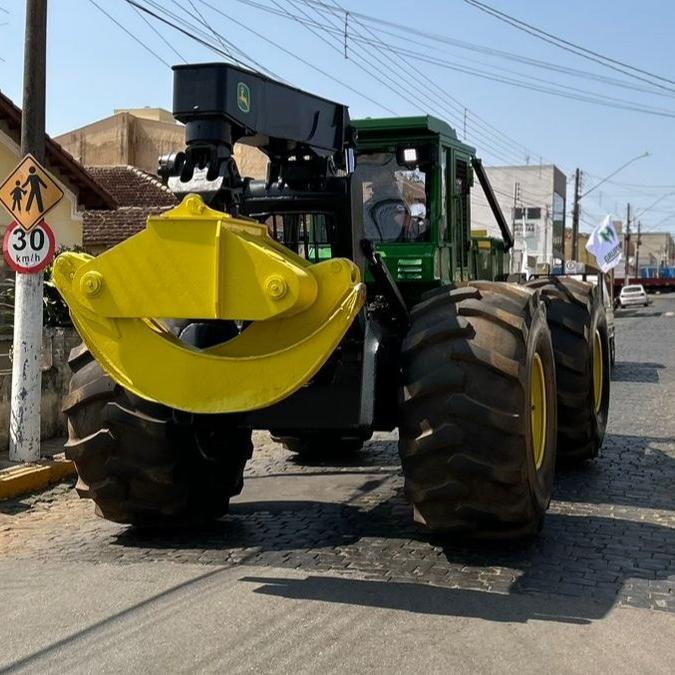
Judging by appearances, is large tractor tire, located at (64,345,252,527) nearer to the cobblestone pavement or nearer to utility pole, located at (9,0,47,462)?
the cobblestone pavement

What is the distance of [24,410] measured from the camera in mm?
9250

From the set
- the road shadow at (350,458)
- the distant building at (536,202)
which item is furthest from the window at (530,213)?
Answer: the road shadow at (350,458)

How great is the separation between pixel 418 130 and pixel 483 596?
392cm

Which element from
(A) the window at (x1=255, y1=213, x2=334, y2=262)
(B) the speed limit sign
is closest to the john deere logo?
(A) the window at (x1=255, y1=213, x2=334, y2=262)

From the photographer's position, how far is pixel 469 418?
219 inches

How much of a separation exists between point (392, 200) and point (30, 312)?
3.73 meters

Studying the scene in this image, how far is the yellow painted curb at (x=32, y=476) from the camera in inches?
328

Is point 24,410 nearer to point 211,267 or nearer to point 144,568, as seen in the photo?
point 144,568

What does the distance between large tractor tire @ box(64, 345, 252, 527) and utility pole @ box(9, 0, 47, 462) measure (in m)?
2.88

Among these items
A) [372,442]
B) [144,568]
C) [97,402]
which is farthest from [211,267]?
[372,442]

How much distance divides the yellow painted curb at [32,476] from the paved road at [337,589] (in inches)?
8.5

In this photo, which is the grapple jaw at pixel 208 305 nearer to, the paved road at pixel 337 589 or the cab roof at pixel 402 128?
the paved road at pixel 337 589

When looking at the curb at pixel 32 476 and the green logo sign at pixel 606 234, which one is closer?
the curb at pixel 32 476

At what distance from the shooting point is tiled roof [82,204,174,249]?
2653cm
